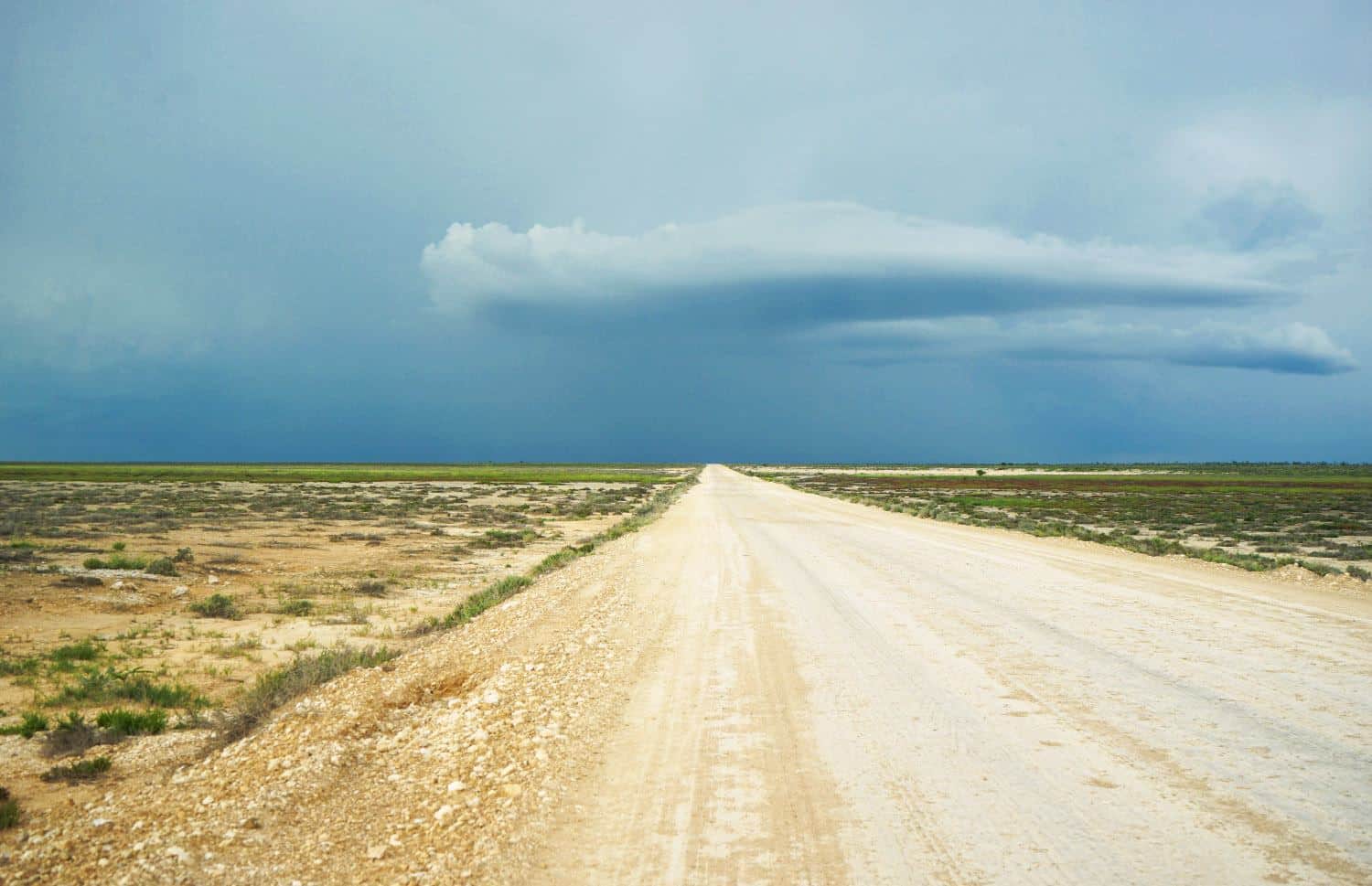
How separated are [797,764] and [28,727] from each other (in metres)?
7.63

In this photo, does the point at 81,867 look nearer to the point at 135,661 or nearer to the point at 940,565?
the point at 135,661

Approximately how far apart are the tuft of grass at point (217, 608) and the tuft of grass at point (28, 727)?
639 centimetres

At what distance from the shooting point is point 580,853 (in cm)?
460

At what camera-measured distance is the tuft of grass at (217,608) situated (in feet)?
47.9

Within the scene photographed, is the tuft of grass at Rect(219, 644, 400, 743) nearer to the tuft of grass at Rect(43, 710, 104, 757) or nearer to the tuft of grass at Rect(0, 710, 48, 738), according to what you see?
the tuft of grass at Rect(43, 710, 104, 757)

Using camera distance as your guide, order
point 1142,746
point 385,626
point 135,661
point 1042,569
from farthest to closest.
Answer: point 1042,569, point 385,626, point 135,661, point 1142,746

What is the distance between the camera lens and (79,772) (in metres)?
6.77

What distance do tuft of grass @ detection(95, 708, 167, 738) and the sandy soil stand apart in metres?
1.34

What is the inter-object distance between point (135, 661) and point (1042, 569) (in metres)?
16.6

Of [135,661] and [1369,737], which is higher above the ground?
[1369,737]

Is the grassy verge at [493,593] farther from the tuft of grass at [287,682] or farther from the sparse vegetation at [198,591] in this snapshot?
the tuft of grass at [287,682]

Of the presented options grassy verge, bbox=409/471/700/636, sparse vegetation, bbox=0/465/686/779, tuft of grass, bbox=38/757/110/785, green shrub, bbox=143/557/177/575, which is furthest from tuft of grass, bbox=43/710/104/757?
green shrub, bbox=143/557/177/575

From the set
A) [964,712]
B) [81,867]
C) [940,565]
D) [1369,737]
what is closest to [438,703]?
[81,867]

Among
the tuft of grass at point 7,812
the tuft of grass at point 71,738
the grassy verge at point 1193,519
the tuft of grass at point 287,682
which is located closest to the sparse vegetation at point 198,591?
the tuft of grass at point 71,738
